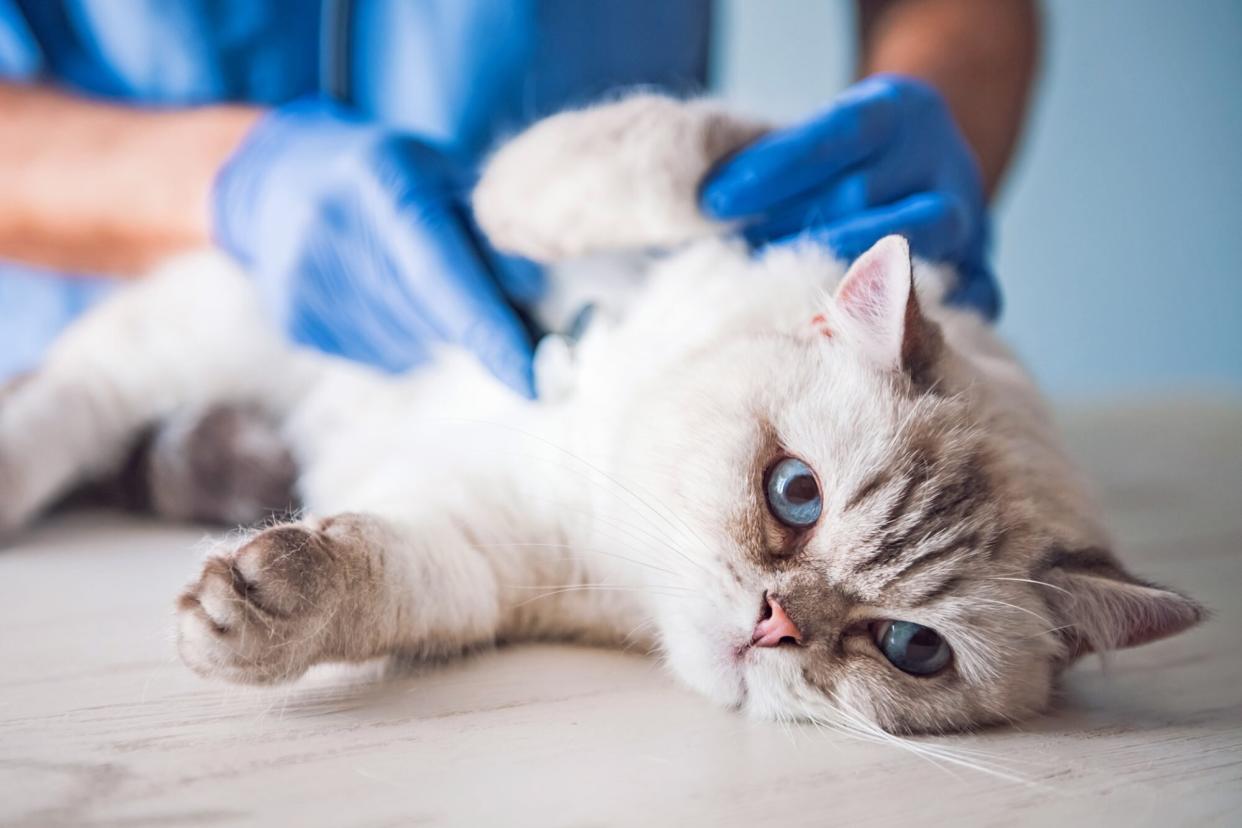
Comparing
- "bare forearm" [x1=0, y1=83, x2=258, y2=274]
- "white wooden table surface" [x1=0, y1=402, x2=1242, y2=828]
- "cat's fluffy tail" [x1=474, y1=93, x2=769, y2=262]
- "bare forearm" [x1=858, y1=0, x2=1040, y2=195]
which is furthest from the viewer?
"bare forearm" [x1=858, y1=0, x2=1040, y2=195]

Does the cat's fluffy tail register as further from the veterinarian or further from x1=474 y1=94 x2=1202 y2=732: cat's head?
x1=474 y1=94 x2=1202 y2=732: cat's head

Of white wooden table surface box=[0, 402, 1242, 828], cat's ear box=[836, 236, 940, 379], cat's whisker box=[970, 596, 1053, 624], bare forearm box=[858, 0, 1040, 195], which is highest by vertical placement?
bare forearm box=[858, 0, 1040, 195]

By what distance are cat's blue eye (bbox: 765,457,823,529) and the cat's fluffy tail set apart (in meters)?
0.49

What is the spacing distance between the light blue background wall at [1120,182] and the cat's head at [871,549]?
13.3 feet

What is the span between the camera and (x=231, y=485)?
196cm

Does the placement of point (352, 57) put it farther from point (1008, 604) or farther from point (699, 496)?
point (1008, 604)

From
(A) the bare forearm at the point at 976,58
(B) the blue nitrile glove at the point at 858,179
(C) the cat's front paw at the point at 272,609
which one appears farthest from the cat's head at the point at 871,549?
(A) the bare forearm at the point at 976,58

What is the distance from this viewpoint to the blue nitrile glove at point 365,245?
5.97 ft

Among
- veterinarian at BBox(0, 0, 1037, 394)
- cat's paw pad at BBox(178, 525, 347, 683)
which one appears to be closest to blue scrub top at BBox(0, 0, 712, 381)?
veterinarian at BBox(0, 0, 1037, 394)

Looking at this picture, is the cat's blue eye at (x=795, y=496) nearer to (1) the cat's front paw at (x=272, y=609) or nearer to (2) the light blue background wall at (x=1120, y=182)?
(1) the cat's front paw at (x=272, y=609)

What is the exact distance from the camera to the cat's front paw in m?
1.09

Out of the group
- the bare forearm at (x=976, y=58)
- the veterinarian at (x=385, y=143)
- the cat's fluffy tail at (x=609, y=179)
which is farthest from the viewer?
the bare forearm at (x=976, y=58)

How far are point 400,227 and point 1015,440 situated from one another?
1139 millimetres

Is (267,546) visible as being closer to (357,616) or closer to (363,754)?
(357,616)
